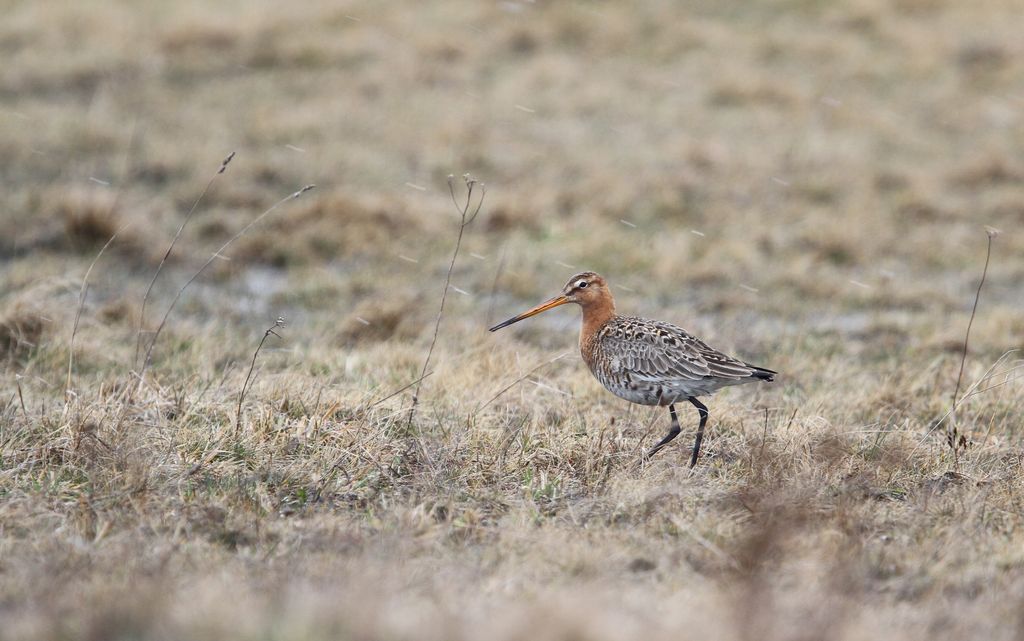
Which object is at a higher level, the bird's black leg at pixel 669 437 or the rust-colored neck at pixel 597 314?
the rust-colored neck at pixel 597 314

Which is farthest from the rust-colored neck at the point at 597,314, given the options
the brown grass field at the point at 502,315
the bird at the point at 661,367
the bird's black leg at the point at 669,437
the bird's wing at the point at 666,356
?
the bird's black leg at the point at 669,437

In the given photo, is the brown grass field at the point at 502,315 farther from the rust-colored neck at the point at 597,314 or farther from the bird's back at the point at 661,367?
the rust-colored neck at the point at 597,314

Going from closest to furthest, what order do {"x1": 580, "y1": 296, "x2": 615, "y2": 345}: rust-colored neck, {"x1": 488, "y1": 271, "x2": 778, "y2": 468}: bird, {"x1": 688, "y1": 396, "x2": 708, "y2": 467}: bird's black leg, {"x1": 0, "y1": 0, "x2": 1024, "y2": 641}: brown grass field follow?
{"x1": 0, "y1": 0, "x2": 1024, "y2": 641}: brown grass field < {"x1": 688, "y1": 396, "x2": 708, "y2": 467}: bird's black leg < {"x1": 488, "y1": 271, "x2": 778, "y2": 468}: bird < {"x1": 580, "y1": 296, "x2": 615, "y2": 345}: rust-colored neck

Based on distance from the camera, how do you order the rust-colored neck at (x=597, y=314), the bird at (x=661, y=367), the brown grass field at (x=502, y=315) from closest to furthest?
1. the brown grass field at (x=502, y=315)
2. the bird at (x=661, y=367)
3. the rust-colored neck at (x=597, y=314)

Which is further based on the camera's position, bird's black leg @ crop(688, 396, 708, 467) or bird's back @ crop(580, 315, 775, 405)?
bird's back @ crop(580, 315, 775, 405)

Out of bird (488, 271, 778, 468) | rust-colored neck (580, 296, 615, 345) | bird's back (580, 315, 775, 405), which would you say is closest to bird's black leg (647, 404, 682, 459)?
bird (488, 271, 778, 468)

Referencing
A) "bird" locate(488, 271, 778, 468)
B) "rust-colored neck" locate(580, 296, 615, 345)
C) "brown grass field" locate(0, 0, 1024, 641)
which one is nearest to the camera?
"brown grass field" locate(0, 0, 1024, 641)

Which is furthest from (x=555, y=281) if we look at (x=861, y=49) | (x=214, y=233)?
(x=861, y=49)

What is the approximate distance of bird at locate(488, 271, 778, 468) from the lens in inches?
224

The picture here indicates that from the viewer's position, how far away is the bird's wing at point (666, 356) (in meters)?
Answer: 5.71

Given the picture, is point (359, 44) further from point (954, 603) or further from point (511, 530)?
point (954, 603)

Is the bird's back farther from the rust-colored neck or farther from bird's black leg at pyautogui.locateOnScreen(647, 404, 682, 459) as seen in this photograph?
the rust-colored neck

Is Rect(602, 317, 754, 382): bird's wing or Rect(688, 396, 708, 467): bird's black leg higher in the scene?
Rect(602, 317, 754, 382): bird's wing

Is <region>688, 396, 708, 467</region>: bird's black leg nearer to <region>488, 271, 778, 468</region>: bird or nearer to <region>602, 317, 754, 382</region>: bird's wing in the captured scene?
<region>488, 271, 778, 468</region>: bird
